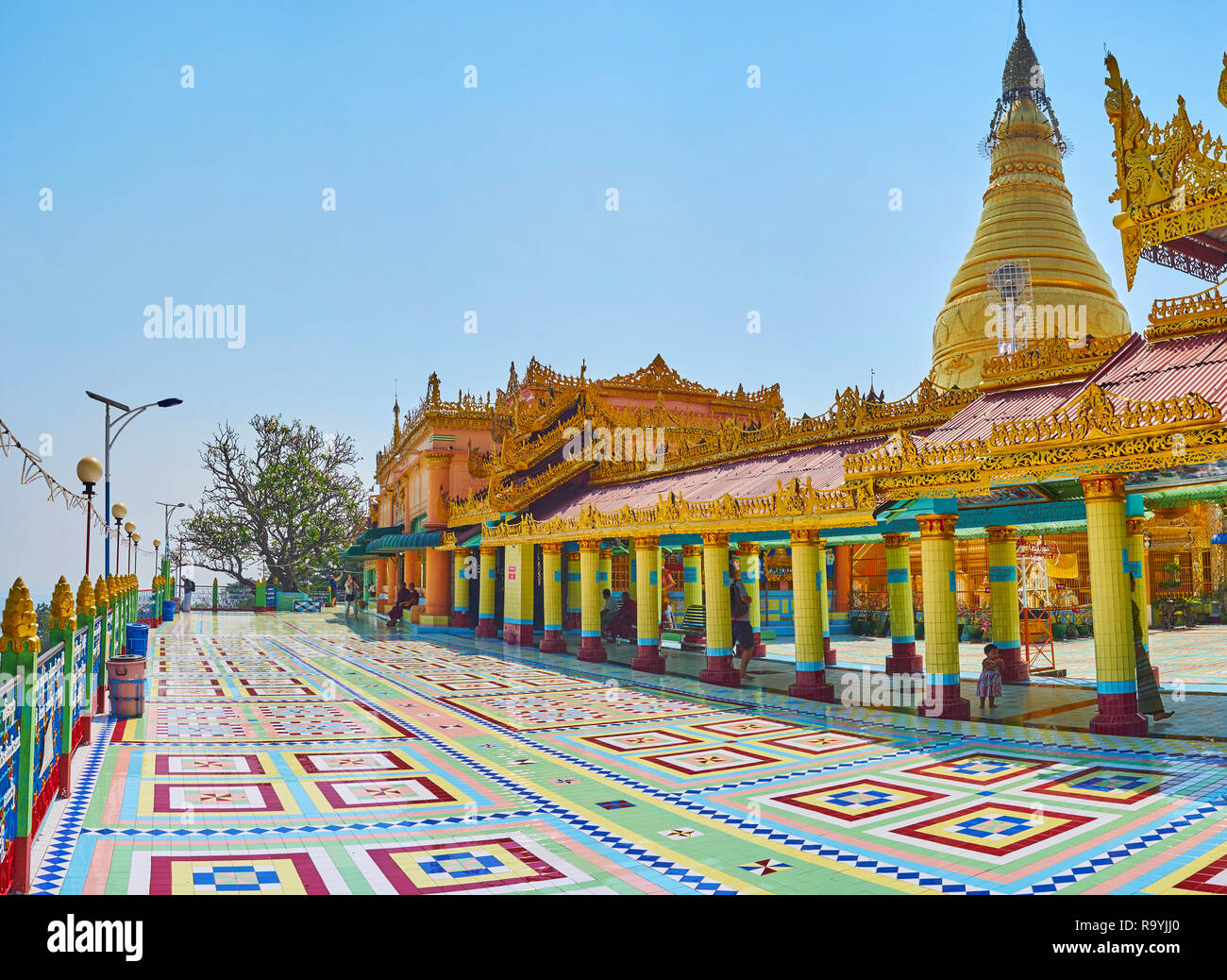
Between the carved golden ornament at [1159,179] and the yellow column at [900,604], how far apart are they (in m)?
7.70

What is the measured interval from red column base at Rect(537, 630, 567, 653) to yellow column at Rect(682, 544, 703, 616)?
391cm

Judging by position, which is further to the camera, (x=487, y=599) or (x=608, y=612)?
(x=487, y=599)

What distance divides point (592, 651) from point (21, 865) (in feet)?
55.7

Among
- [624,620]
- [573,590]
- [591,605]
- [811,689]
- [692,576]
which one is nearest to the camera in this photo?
[811,689]

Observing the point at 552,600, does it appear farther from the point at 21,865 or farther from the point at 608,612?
the point at 21,865

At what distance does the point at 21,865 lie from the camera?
582cm

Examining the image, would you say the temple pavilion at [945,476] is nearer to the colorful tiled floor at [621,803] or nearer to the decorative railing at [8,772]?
the colorful tiled floor at [621,803]

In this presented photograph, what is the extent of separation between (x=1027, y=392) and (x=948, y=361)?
27.7 m

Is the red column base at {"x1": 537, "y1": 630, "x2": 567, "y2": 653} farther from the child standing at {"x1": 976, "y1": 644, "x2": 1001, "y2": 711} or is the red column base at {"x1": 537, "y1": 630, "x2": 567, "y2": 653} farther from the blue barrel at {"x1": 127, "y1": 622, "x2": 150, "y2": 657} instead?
the child standing at {"x1": 976, "y1": 644, "x2": 1001, "y2": 711}

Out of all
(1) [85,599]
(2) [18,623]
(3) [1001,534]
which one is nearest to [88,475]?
(1) [85,599]

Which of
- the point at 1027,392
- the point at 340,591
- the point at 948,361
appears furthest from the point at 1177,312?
the point at 340,591

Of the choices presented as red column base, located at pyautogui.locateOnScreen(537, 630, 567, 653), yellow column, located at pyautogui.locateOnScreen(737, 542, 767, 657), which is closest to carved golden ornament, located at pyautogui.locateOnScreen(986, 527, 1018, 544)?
yellow column, located at pyautogui.locateOnScreen(737, 542, 767, 657)

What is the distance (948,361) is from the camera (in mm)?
39906

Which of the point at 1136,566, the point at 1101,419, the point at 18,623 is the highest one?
the point at 1101,419
